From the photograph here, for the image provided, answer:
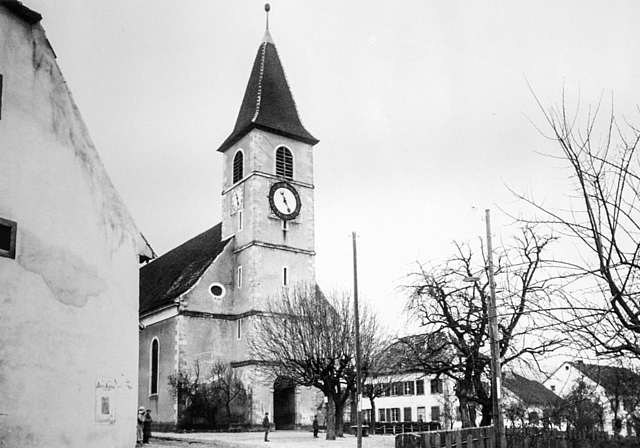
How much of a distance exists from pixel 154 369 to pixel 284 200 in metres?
13.8

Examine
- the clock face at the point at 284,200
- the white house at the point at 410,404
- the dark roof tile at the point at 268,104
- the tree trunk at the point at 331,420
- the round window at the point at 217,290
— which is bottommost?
the white house at the point at 410,404

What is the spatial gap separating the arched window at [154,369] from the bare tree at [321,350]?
423 inches

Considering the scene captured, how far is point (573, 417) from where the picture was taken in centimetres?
2070

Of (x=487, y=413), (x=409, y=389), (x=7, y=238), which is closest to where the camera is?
(x=7, y=238)

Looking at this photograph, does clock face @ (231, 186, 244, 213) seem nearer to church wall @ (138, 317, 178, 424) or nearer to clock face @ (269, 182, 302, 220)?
clock face @ (269, 182, 302, 220)

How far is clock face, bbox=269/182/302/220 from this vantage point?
45969mm

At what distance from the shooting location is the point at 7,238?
11812mm

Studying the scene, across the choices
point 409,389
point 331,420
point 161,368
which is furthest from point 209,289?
point 409,389

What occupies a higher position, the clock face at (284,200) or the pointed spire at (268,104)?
the pointed spire at (268,104)

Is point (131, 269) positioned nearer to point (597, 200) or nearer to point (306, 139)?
point (597, 200)

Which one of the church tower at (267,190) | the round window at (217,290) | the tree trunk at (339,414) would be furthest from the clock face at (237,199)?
the tree trunk at (339,414)

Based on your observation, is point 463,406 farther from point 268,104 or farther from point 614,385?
point 268,104

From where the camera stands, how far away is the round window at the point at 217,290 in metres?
44.7

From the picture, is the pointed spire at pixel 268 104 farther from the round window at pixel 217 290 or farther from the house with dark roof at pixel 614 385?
the house with dark roof at pixel 614 385
